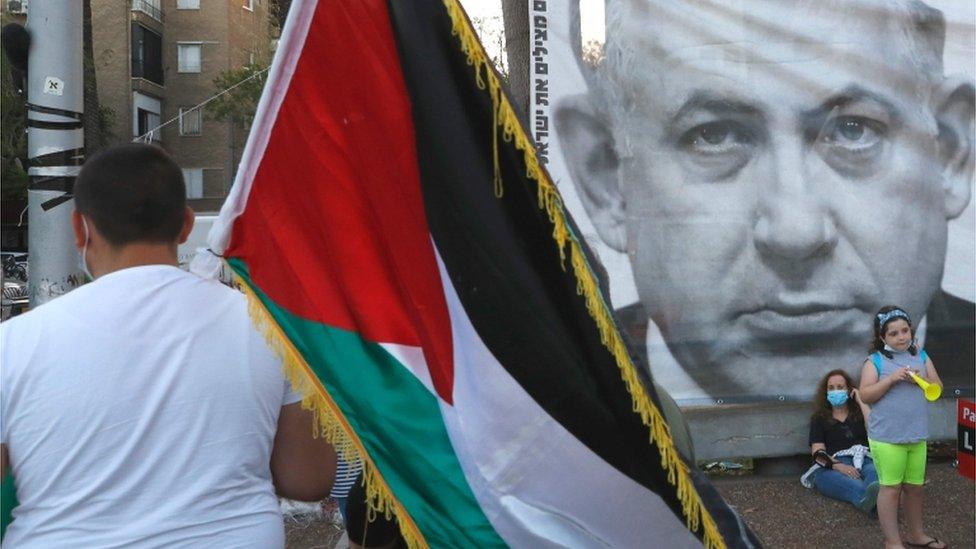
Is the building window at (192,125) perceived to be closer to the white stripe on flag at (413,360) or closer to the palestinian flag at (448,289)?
the palestinian flag at (448,289)

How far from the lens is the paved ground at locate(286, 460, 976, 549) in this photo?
6254mm

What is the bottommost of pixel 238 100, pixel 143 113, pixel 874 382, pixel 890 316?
pixel 874 382

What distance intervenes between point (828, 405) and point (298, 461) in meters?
5.73

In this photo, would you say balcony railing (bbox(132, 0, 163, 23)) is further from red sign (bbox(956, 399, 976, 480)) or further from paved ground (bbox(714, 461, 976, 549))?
red sign (bbox(956, 399, 976, 480))

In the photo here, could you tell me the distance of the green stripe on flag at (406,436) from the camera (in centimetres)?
262

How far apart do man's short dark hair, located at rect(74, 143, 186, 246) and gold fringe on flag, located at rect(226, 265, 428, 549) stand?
0.31 m

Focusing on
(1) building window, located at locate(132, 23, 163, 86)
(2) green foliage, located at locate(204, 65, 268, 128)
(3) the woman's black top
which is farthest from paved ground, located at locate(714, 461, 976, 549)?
(1) building window, located at locate(132, 23, 163, 86)

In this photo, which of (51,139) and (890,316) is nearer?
(51,139)

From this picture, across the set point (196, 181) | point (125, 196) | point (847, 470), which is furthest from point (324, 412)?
point (196, 181)

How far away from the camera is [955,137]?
7598mm

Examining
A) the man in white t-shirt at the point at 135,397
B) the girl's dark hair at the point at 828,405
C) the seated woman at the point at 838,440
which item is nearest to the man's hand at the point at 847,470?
the seated woman at the point at 838,440

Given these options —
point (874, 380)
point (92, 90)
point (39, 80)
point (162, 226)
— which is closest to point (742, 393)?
point (874, 380)

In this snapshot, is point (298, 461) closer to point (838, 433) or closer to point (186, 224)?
point (186, 224)

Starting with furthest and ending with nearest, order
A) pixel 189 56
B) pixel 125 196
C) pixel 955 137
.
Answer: pixel 189 56
pixel 955 137
pixel 125 196
